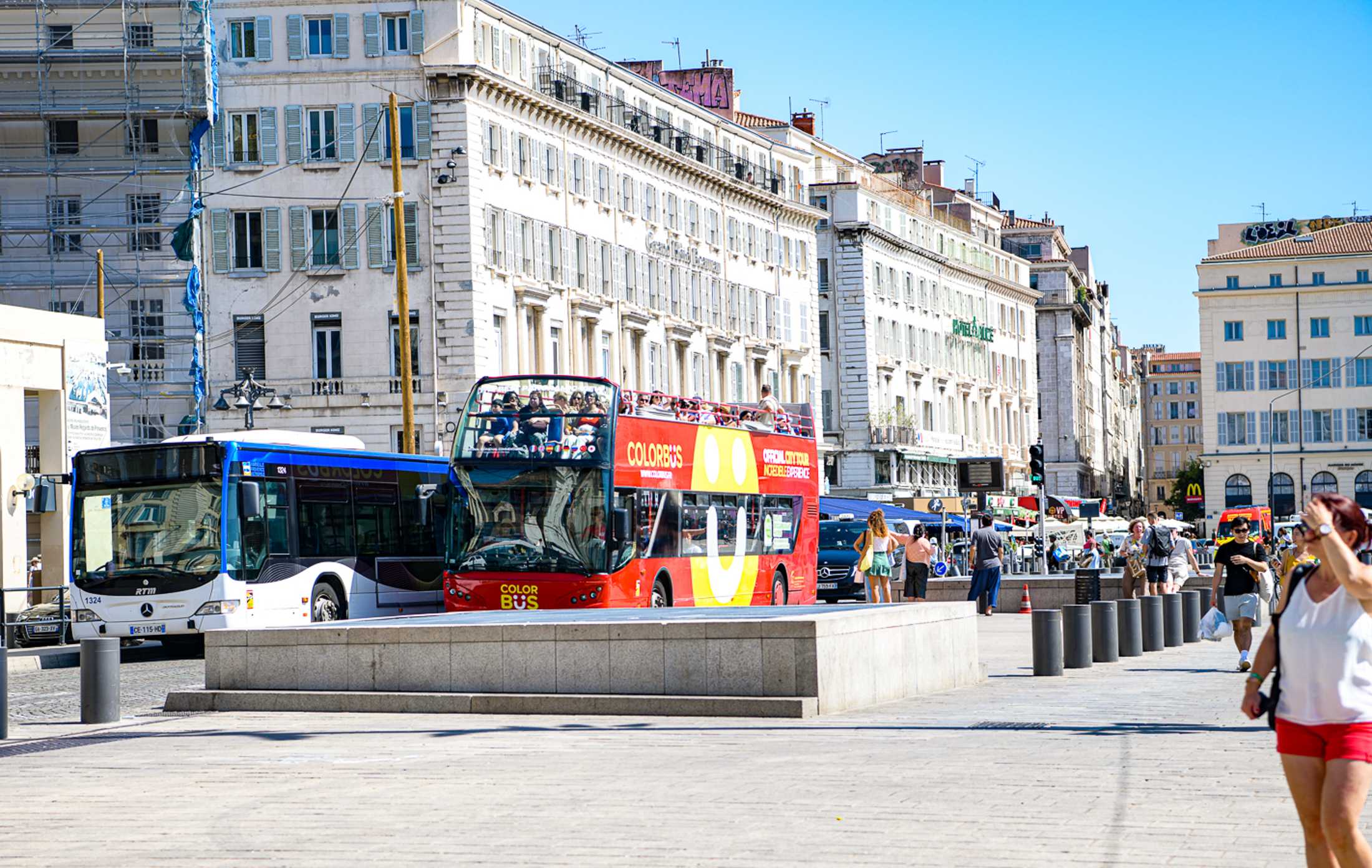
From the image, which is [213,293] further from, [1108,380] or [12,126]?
[1108,380]

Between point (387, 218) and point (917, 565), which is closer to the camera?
point (917, 565)

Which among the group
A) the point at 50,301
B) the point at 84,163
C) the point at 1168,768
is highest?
the point at 84,163

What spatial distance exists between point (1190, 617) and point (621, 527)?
849 centimetres

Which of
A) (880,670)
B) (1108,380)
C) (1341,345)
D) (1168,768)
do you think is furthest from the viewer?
(1108,380)

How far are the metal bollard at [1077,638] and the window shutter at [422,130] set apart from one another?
39.0 m

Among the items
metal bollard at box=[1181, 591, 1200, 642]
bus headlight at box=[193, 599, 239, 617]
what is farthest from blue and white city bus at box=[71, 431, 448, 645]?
metal bollard at box=[1181, 591, 1200, 642]

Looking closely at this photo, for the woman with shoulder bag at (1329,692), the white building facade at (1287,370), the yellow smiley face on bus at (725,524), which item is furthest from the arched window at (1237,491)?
the woman with shoulder bag at (1329,692)

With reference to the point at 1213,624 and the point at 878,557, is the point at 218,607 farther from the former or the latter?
the point at 1213,624

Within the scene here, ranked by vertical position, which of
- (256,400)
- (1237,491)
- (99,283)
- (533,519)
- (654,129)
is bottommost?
(1237,491)

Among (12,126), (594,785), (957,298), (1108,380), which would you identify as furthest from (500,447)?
(1108,380)

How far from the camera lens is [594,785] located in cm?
1217

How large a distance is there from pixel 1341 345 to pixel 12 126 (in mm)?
88792

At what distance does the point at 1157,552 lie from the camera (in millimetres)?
31812

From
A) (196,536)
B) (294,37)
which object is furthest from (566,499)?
(294,37)
